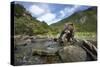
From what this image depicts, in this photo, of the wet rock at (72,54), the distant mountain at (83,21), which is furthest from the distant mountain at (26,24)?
the wet rock at (72,54)

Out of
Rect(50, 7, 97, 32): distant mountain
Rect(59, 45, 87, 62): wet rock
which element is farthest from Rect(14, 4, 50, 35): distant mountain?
Rect(59, 45, 87, 62): wet rock

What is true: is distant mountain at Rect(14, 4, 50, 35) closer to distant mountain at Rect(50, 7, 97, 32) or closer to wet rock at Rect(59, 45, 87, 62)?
distant mountain at Rect(50, 7, 97, 32)

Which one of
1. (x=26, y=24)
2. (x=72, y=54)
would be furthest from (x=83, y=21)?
(x=26, y=24)

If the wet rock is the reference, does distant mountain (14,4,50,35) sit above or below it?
above

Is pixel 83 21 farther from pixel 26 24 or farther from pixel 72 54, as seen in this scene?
pixel 26 24

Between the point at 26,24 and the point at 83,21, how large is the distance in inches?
32.2

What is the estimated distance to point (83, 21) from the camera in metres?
2.83

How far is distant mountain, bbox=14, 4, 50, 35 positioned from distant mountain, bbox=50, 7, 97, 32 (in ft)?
0.63

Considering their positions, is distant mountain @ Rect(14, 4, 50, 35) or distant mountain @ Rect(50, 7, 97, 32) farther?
distant mountain @ Rect(50, 7, 97, 32)

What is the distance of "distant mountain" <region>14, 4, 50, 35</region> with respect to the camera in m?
2.45

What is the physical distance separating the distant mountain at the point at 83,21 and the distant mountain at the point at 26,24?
0.19m
